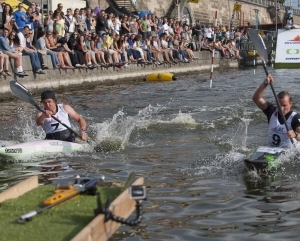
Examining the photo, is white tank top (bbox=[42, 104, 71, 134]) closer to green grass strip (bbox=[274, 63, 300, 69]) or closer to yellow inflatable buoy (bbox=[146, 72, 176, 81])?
yellow inflatable buoy (bbox=[146, 72, 176, 81])

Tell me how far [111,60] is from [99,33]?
129 cm

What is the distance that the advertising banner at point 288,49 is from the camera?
32.7 meters

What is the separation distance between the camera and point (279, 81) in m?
28.5

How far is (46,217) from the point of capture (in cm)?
533

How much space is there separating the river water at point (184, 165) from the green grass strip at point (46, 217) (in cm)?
99

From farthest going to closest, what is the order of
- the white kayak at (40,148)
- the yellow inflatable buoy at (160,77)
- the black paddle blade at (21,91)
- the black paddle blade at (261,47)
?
the yellow inflatable buoy at (160,77)
the black paddle blade at (21,91)
the black paddle blade at (261,47)
the white kayak at (40,148)

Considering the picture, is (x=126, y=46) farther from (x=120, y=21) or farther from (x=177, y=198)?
(x=177, y=198)

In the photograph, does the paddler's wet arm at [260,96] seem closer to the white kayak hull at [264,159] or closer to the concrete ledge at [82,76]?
the white kayak hull at [264,159]

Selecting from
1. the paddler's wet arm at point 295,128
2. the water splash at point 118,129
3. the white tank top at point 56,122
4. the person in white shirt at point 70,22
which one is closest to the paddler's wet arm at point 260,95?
the paddler's wet arm at point 295,128

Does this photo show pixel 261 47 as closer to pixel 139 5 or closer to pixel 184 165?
pixel 184 165

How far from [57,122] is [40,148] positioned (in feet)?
2.46

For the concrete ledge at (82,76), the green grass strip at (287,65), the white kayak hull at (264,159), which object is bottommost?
the green grass strip at (287,65)

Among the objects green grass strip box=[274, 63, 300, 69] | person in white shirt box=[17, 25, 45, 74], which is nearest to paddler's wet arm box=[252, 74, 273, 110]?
person in white shirt box=[17, 25, 45, 74]

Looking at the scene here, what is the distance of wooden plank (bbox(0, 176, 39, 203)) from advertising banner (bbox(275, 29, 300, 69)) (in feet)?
90.3
